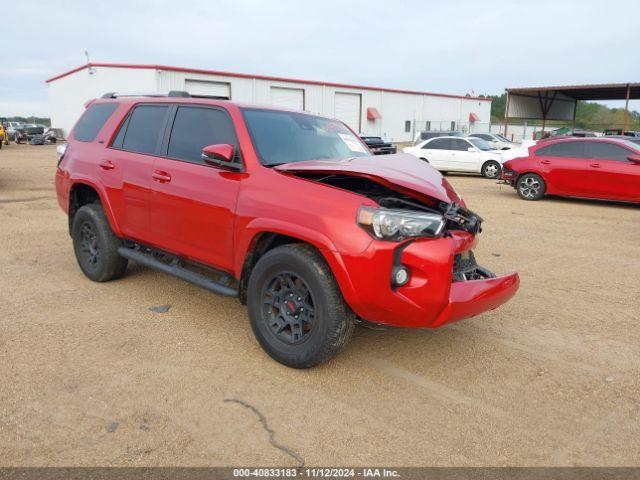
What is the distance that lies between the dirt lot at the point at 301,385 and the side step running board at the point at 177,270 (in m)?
0.42

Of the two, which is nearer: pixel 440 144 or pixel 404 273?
pixel 404 273

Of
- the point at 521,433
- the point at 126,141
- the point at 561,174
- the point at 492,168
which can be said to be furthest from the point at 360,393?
the point at 492,168

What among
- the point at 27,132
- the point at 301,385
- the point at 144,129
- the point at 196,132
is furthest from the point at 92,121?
the point at 27,132

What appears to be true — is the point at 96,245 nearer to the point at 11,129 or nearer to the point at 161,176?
the point at 161,176

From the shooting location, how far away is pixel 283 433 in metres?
2.96

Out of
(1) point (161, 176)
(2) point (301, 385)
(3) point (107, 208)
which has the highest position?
(1) point (161, 176)

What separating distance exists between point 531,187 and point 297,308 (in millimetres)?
10521

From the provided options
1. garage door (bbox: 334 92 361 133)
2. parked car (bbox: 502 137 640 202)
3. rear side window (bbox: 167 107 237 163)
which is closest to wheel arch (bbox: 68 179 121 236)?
rear side window (bbox: 167 107 237 163)

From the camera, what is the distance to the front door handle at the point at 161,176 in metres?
4.41

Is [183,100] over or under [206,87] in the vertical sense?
under

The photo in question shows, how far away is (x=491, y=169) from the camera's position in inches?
696

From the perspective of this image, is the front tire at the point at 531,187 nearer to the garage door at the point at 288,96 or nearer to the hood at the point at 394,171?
the hood at the point at 394,171

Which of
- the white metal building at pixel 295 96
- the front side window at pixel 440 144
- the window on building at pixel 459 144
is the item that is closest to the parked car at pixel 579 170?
the window on building at pixel 459 144

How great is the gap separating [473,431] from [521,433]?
0.88ft
